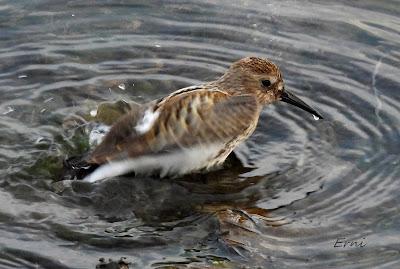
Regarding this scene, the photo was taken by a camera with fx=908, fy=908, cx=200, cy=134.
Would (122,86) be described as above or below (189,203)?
above

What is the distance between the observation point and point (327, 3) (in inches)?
434

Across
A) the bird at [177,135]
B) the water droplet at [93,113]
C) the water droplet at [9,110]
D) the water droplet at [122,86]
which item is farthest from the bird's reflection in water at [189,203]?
the water droplet at [122,86]

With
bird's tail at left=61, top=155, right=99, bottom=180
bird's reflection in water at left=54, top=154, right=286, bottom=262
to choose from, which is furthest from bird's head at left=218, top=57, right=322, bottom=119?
bird's tail at left=61, top=155, right=99, bottom=180

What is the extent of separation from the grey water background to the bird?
7.0 inches

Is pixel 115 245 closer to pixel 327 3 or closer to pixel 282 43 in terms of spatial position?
pixel 282 43

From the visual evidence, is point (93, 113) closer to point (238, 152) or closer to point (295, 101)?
point (238, 152)

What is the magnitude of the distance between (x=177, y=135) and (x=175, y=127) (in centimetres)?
7

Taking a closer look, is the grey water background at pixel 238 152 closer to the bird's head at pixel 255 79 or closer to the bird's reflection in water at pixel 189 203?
the bird's reflection in water at pixel 189 203

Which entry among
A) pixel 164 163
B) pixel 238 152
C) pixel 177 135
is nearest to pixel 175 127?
pixel 177 135

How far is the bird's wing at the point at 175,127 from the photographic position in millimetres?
7582

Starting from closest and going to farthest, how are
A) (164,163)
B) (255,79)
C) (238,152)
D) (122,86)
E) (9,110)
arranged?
1. (164,163)
2. (255,79)
3. (238,152)
4. (9,110)
5. (122,86)

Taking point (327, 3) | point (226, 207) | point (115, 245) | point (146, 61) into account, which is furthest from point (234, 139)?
point (327, 3)

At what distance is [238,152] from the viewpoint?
8516 mm

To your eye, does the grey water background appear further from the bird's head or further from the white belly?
the bird's head
